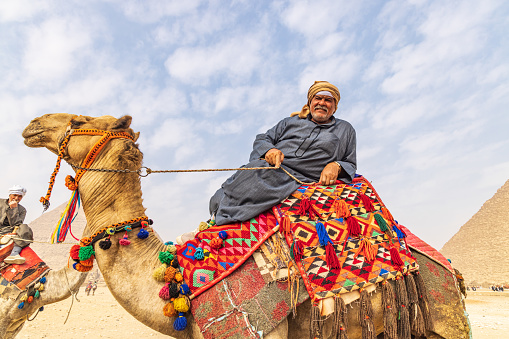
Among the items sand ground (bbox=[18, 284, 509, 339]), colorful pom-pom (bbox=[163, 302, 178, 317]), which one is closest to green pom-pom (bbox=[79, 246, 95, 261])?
colorful pom-pom (bbox=[163, 302, 178, 317])

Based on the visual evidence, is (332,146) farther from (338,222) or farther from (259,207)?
(259,207)

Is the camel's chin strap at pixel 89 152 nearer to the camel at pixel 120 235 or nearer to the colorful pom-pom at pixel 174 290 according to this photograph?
the camel at pixel 120 235

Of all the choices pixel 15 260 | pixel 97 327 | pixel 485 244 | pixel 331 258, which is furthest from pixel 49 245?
pixel 485 244

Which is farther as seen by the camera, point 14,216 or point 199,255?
point 14,216

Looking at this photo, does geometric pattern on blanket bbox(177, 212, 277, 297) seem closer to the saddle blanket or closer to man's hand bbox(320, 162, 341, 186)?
the saddle blanket

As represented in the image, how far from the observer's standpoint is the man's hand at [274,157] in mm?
2781

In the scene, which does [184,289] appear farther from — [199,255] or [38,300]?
[38,300]

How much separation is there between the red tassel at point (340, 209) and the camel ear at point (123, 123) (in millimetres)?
1867

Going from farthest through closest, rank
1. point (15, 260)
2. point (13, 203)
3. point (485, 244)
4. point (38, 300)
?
1. point (485, 244)
2. point (13, 203)
3. point (15, 260)
4. point (38, 300)

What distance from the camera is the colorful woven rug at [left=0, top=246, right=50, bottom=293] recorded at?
4.80 meters

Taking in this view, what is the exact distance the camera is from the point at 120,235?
2.53 metres

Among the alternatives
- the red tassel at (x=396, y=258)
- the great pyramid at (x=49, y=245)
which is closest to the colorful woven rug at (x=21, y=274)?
the red tassel at (x=396, y=258)

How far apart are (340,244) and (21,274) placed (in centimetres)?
499

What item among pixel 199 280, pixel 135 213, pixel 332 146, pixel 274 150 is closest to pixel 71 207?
pixel 135 213
